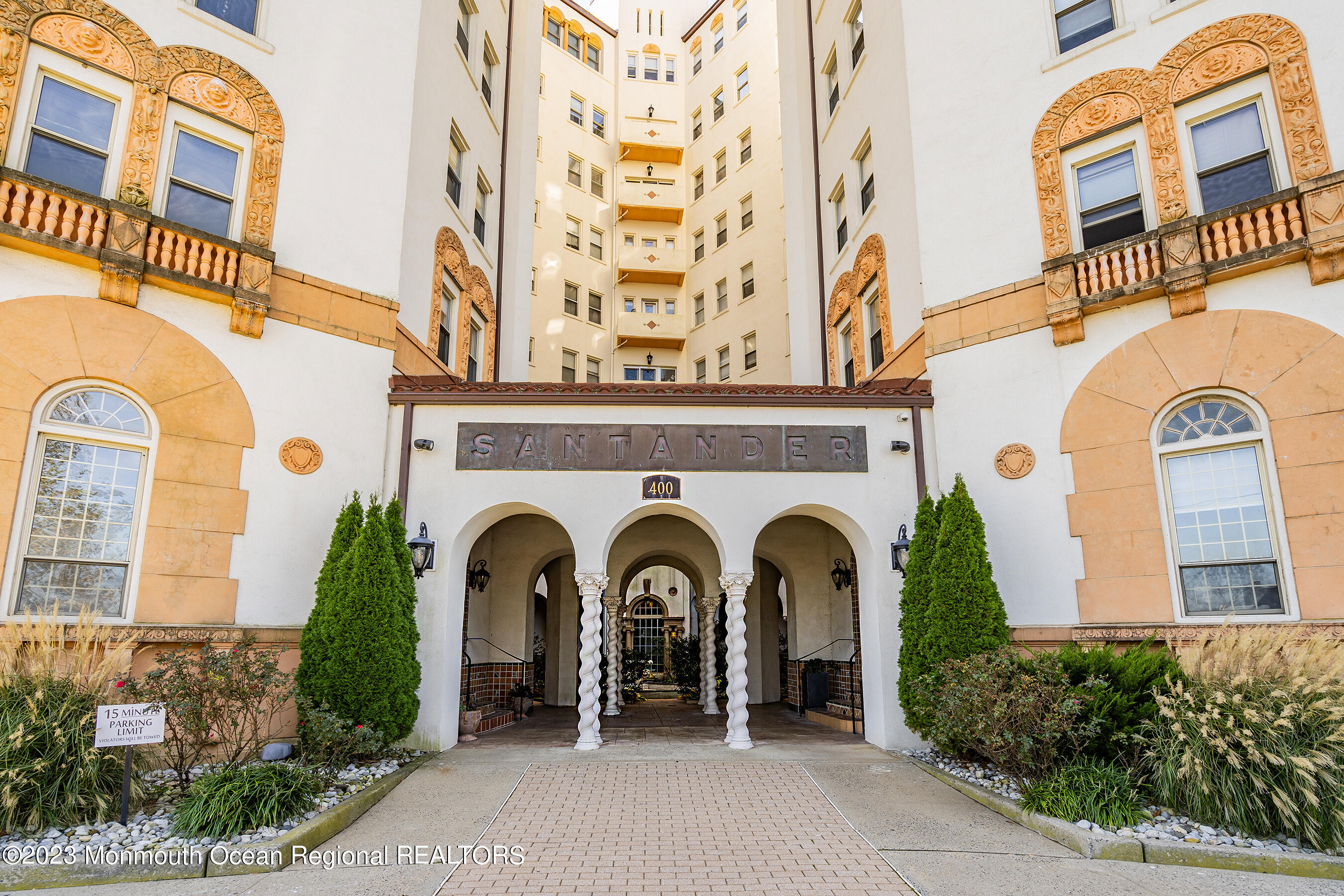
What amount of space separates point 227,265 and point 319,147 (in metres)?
2.42

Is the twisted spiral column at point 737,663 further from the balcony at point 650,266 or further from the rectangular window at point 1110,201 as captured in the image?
the balcony at point 650,266

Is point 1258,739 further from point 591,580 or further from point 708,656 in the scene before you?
point 708,656

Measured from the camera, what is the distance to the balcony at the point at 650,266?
2802 cm

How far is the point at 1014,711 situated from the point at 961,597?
191cm

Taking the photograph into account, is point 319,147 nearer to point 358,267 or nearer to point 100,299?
point 358,267

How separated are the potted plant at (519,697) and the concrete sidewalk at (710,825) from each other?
2.72 metres

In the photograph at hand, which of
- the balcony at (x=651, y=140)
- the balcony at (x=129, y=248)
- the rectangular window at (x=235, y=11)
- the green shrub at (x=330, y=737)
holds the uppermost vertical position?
the balcony at (x=651, y=140)

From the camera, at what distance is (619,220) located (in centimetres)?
2878

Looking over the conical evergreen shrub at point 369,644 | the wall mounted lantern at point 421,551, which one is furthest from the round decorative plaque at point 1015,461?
the conical evergreen shrub at point 369,644

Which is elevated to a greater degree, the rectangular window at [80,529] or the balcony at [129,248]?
the balcony at [129,248]

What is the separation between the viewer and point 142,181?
9.64 m

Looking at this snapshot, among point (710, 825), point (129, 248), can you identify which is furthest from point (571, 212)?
point (710, 825)

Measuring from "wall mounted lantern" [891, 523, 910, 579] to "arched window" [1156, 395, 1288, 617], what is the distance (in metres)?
3.04

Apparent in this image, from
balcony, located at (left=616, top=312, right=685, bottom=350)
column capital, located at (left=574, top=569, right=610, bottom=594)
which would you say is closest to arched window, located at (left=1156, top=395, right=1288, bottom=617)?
column capital, located at (left=574, top=569, right=610, bottom=594)
